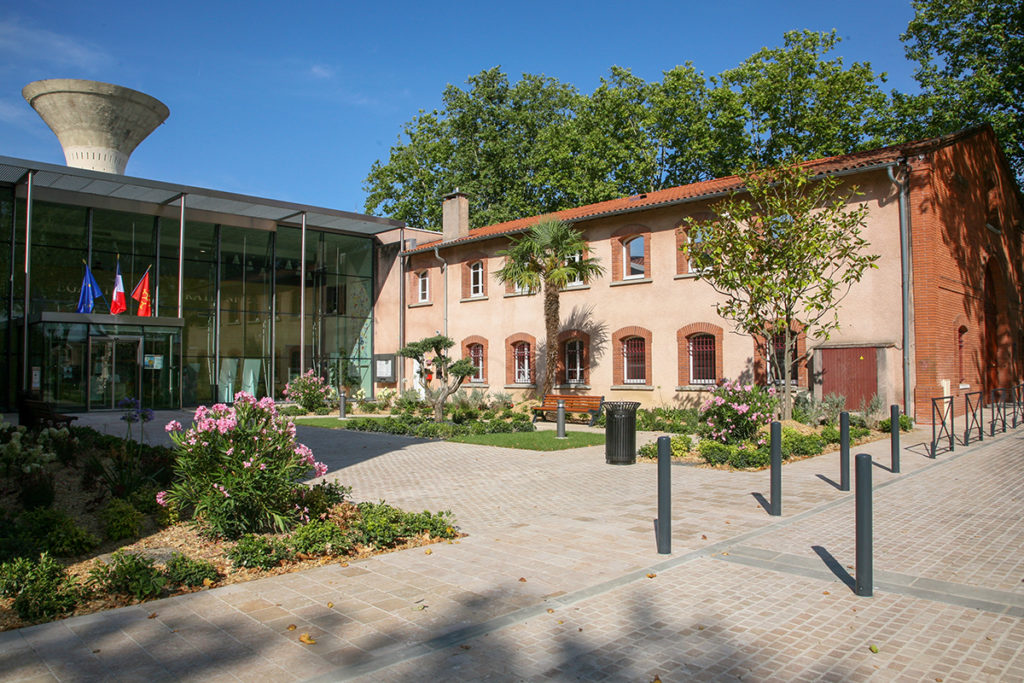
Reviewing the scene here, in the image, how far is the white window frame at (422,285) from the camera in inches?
1169

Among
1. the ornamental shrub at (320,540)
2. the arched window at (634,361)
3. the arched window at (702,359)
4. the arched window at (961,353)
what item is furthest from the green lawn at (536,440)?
the arched window at (961,353)

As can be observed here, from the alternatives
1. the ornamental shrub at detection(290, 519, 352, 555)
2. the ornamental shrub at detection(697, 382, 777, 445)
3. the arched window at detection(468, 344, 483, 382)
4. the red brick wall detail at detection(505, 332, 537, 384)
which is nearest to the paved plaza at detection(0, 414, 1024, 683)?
the ornamental shrub at detection(290, 519, 352, 555)

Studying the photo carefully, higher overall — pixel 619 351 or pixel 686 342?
pixel 686 342

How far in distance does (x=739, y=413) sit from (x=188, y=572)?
968cm

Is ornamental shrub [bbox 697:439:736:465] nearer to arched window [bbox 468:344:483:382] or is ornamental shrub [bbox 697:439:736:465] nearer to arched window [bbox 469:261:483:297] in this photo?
arched window [bbox 468:344:483:382]

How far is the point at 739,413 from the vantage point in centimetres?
1241

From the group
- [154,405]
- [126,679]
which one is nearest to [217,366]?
[154,405]

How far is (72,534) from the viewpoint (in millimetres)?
6031

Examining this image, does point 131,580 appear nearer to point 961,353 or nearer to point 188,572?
point 188,572

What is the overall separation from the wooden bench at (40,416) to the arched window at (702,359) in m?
15.4

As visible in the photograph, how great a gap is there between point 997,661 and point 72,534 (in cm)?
686

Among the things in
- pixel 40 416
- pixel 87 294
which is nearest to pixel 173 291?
pixel 87 294

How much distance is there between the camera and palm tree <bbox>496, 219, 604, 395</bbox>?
21.0 metres

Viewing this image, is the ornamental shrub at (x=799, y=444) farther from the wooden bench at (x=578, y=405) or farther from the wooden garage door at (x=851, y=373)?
the wooden bench at (x=578, y=405)
